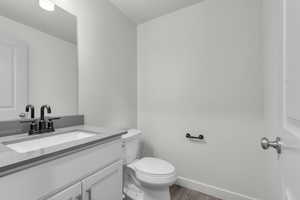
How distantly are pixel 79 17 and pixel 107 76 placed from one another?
616 millimetres

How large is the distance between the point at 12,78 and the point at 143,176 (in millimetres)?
1239

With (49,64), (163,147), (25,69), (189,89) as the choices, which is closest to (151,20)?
(189,89)

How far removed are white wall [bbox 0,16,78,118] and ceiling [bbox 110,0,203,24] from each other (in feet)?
2.92

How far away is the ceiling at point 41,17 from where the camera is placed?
986mm

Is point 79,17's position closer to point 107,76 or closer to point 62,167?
point 107,76

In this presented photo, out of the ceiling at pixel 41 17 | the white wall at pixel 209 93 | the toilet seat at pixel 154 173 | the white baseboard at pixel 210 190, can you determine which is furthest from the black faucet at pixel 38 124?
the white baseboard at pixel 210 190

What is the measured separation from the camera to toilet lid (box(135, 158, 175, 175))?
1271mm

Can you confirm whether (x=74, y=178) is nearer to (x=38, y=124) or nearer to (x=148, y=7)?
(x=38, y=124)

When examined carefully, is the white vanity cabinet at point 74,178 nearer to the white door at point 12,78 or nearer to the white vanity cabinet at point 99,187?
the white vanity cabinet at point 99,187

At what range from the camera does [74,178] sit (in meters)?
0.71

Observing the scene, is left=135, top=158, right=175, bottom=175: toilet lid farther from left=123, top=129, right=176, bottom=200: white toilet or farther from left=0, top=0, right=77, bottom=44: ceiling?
left=0, top=0, right=77, bottom=44: ceiling

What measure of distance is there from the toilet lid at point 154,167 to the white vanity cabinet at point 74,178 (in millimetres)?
353

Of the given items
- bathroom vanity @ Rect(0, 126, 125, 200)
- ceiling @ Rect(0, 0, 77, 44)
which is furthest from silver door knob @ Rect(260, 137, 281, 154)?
ceiling @ Rect(0, 0, 77, 44)

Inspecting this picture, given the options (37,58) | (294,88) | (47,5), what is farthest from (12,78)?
(294,88)
